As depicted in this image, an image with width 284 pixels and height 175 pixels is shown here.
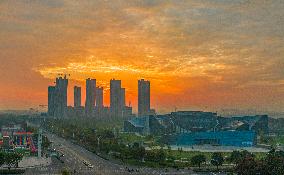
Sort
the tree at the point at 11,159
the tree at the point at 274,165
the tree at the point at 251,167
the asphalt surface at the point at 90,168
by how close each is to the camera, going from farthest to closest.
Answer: the tree at the point at 11,159 → the asphalt surface at the point at 90,168 → the tree at the point at 251,167 → the tree at the point at 274,165

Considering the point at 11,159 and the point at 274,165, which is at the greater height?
the point at 274,165

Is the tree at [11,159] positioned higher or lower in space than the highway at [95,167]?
higher

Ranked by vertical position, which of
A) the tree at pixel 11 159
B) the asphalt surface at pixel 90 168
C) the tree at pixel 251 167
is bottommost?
the asphalt surface at pixel 90 168

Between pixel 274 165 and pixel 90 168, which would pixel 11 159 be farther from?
pixel 274 165

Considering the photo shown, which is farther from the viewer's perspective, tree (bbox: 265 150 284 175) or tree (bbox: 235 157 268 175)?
tree (bbox: 235 157 268 175)

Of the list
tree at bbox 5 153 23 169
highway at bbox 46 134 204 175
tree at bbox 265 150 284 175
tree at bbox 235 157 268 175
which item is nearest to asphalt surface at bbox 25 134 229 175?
highway at bbox 46 134 204 175

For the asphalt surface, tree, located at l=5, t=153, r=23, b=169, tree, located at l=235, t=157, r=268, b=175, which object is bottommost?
the asphalt surface

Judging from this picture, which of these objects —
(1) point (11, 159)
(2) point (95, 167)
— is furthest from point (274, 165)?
(1) point (11, 159)

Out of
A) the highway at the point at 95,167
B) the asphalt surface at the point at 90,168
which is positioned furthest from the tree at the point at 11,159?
the highway at the point at 95,167

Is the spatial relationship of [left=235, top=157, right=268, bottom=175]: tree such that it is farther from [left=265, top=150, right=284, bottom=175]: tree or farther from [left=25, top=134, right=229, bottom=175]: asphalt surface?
[left=25, top=134, right=229, bottom=175]: asphalt surface

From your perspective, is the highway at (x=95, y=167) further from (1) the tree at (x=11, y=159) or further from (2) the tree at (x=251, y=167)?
(2) the tree at (x=251, y=167)

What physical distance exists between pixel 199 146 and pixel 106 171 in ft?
219

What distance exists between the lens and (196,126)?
179500 mm

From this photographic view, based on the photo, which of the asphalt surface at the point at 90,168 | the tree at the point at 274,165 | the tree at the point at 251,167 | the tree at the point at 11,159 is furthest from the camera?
the tree at the point at 11,159
